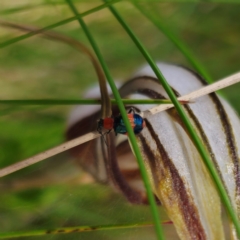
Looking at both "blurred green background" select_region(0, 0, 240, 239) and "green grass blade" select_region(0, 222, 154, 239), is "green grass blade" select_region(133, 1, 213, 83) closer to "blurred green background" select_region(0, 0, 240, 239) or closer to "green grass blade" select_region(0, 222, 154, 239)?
"blurred green background" select_region(0, 0, 240, 239)

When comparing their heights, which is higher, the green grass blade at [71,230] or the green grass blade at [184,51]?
the green grass blade at [184,51]

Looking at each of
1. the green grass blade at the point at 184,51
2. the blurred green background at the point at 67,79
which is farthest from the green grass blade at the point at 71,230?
the green grass blade at the point at 184,51

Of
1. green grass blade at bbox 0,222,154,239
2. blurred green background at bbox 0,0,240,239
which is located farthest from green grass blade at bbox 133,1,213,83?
green grass blade at bbox 0,222,154,239

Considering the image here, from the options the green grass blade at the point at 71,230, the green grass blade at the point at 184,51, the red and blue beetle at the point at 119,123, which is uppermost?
the green grass blade at the point at 184,51

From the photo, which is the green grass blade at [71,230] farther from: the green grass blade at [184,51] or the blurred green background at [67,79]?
the green grass blade at [184,51]

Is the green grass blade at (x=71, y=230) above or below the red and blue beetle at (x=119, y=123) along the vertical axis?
below
